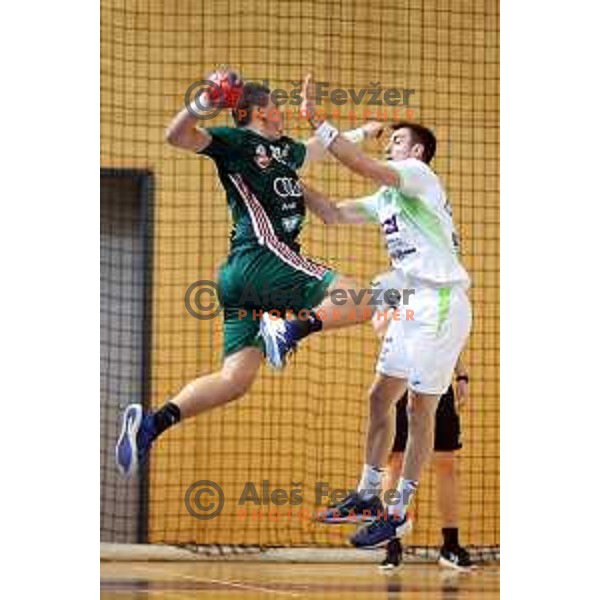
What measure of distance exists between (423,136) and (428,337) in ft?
1.73

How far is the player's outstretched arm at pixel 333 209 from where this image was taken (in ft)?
20.9

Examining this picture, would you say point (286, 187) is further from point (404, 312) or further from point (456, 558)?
point (456, 558)

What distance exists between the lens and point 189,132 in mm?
6281

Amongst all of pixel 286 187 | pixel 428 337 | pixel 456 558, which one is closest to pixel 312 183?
pixel 286 187

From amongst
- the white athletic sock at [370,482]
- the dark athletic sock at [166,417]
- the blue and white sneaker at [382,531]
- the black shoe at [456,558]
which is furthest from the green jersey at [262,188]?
the black shoe at [456,558]

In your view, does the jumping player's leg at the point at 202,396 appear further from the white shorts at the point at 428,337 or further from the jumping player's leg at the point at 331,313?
the white shorts at the point at 428,337

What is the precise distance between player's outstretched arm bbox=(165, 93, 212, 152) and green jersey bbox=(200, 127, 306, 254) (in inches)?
1.6

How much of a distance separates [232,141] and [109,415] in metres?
0.76

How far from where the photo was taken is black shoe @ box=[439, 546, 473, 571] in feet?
21.2

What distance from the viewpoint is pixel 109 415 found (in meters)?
6.22

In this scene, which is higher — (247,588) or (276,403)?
(276,403)
